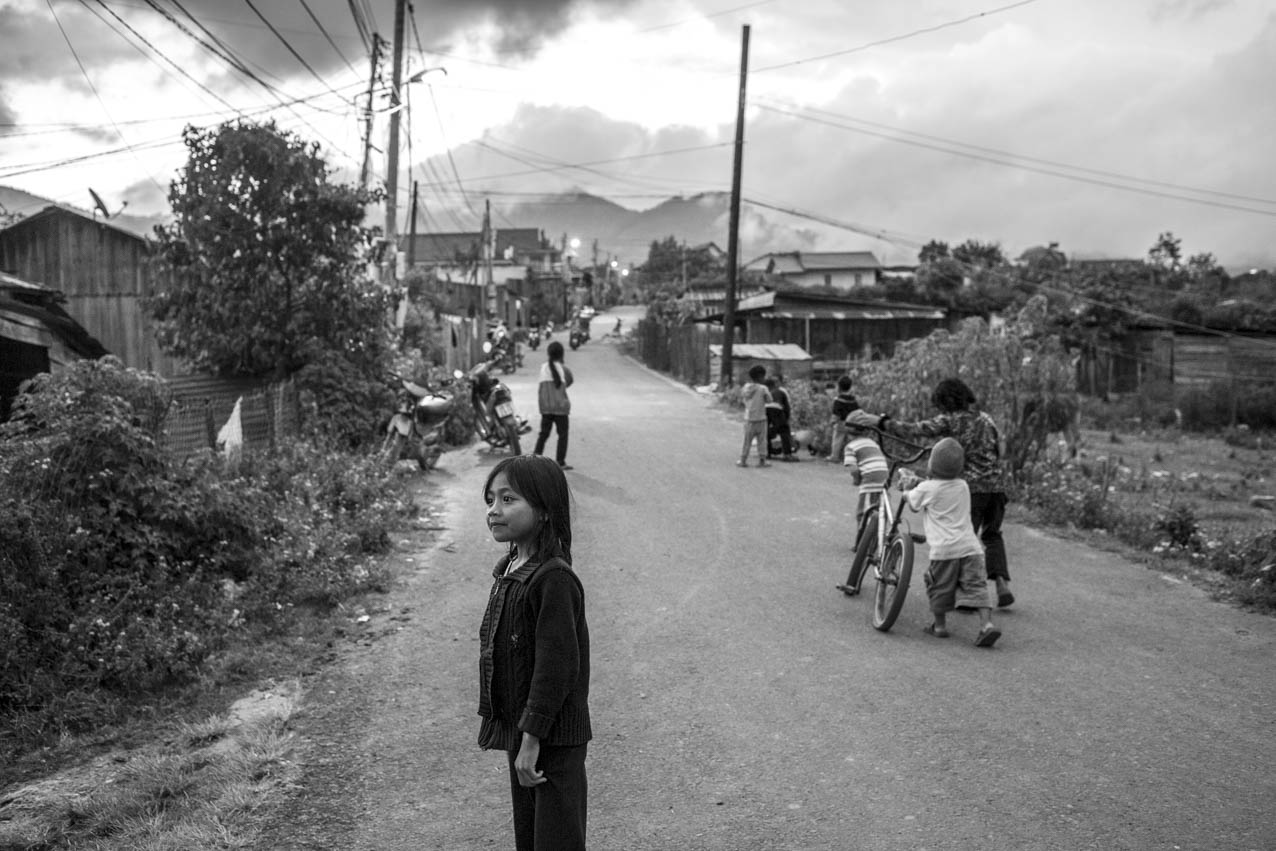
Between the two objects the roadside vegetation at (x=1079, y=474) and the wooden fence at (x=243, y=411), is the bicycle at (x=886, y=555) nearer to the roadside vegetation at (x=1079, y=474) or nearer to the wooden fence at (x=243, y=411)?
the roadside vegetation at (x=1079, y=474)

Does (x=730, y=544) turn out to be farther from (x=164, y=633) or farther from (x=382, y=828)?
(x=382, y=828)

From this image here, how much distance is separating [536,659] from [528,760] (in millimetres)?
290

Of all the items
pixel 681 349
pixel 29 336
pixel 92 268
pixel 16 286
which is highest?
pixel 92 268

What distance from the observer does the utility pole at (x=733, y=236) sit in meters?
27.9

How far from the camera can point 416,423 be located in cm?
1409

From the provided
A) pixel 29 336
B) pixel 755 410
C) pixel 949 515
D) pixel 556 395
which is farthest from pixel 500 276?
pixel 949 515

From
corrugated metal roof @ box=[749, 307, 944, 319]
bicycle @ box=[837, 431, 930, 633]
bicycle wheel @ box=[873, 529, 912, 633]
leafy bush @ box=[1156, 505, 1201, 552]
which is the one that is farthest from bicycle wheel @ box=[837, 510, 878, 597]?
corrugated metal roof @ box=[749, 307, 944, 319]

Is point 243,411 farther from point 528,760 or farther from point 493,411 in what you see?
point 528,760

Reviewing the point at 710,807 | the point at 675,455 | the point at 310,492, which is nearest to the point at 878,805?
the point at 710,807

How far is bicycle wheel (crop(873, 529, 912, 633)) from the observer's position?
6746 millimetres

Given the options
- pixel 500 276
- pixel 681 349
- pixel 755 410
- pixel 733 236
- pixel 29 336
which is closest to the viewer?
pixel 29 336

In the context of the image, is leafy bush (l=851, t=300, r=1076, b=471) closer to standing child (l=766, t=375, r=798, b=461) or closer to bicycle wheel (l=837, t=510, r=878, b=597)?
standing child (l=766, t=375, r=798, b=461)

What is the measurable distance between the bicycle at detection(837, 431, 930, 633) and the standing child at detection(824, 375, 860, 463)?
0.69 meters

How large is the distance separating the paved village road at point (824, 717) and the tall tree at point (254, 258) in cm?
535
